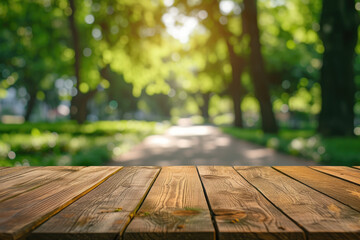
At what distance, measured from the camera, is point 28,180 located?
229cm

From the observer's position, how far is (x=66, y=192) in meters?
1.91

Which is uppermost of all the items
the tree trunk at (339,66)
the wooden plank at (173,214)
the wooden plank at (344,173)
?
the tree trunk at (339,66)

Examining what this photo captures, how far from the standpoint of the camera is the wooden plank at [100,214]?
4.11ft

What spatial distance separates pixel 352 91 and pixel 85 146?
1203cm

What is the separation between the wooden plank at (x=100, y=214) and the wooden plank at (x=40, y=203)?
0.15 ft

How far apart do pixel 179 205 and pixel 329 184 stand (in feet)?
3.65

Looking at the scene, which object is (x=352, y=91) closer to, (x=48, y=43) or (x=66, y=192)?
(x=66, y=192)

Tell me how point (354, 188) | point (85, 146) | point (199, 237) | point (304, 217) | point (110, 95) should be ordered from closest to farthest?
point (199, 237)
point (304, 217)
point (354, 188)
point (85, 146)
point (110, 95)

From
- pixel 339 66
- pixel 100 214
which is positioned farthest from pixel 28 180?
pixel 339 66

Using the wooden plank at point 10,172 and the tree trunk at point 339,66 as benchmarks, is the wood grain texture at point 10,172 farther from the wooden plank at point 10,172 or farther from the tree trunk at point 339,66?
the tree trunk at point 339,66

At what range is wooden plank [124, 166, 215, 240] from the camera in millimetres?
1261

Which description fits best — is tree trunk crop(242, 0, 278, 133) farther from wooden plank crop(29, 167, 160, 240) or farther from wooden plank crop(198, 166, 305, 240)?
wooden plank crop(29, 167, 160, 240)

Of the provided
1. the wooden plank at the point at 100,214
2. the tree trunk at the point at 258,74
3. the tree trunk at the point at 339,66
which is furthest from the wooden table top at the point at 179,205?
the tree trunk at the point at 258,74

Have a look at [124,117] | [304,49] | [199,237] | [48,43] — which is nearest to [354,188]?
[199,237]
